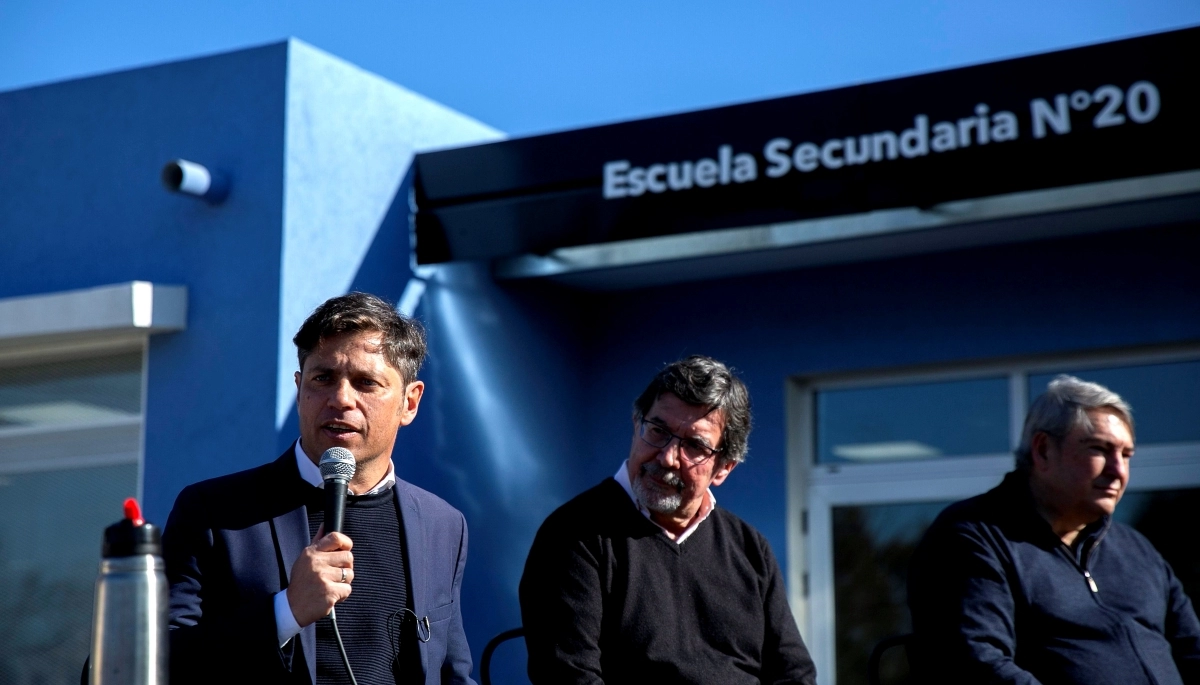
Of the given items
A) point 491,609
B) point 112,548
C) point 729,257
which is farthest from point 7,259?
point 112,548

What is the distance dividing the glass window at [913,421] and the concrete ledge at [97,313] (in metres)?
3.22

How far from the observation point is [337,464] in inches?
104

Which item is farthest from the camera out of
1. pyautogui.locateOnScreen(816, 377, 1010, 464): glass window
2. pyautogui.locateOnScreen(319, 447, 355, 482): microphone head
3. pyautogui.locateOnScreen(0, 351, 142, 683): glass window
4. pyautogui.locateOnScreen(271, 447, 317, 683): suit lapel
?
pyautogui.locateOnScreen(816, 377, 1010, 464): glass window

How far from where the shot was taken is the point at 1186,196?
5.75 meters

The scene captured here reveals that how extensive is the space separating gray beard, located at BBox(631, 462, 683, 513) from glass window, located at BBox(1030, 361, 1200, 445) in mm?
3460

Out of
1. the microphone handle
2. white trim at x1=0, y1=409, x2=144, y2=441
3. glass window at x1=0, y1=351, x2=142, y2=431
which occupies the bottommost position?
the microphone handle

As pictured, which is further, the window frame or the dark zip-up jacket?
the window frame

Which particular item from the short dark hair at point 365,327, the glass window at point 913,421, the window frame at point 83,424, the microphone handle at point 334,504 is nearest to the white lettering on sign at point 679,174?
the glass window at point 913,421

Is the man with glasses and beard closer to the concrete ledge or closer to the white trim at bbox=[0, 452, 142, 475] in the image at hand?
the concrete ledge

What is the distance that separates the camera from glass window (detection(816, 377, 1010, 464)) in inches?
265

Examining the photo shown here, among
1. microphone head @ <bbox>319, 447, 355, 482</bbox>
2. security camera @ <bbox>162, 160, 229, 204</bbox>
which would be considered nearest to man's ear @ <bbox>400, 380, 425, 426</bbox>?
microphone head @ <bbox>319, 447, 355, 482</bbox>

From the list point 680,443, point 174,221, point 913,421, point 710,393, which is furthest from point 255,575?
point 913,421

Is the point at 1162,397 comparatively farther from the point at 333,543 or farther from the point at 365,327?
the point at 333,543

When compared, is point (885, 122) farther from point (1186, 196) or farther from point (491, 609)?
point (491, 609)
